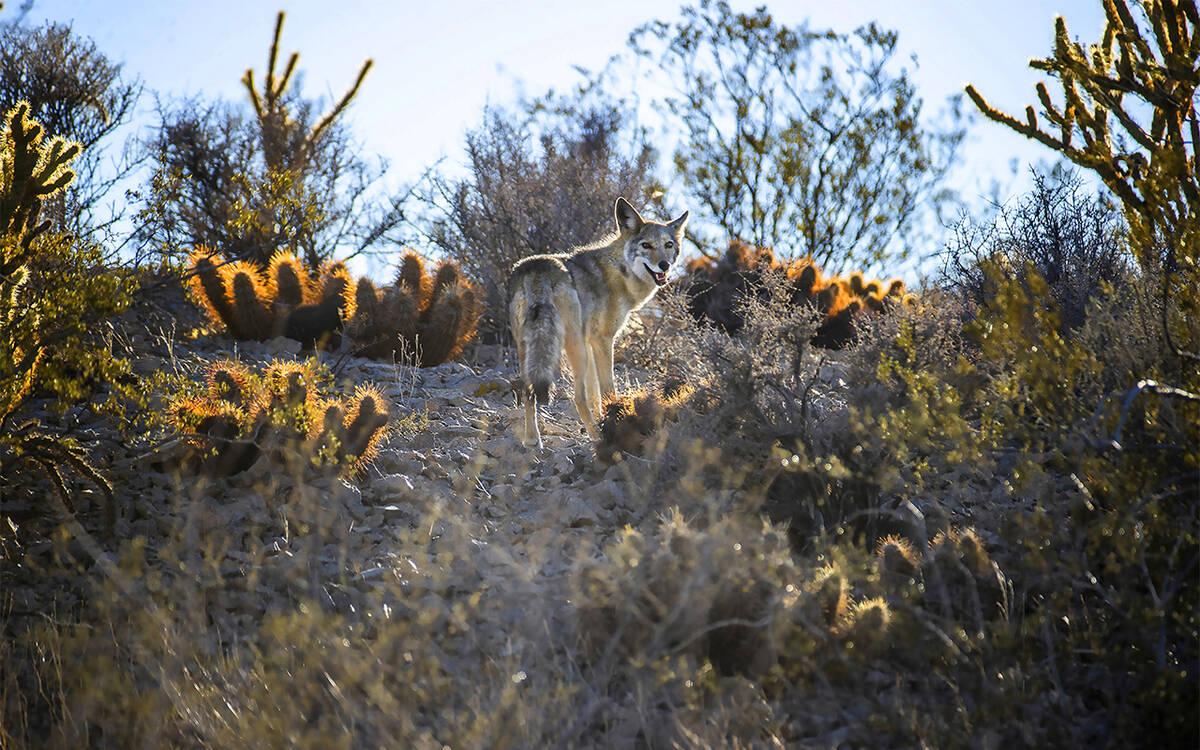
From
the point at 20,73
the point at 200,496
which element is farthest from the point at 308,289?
the point at 20,73

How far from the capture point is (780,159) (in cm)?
1431

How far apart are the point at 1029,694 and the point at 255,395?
15.1ft

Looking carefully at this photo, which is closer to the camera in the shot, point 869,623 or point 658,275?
point 869,623

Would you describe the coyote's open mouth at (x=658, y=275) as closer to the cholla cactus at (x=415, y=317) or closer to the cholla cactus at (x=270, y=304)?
the cholla cactus at (x=415, y=317)

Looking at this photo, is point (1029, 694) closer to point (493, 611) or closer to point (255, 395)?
point (493, 611)

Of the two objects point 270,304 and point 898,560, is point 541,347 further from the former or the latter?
point 270,304

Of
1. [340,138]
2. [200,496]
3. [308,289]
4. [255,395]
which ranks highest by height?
[340,138]

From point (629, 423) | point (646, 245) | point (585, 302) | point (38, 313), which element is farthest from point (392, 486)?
point (646, 245)

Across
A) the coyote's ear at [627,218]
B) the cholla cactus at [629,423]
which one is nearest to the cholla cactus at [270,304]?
the coyote's ear at [627,218]

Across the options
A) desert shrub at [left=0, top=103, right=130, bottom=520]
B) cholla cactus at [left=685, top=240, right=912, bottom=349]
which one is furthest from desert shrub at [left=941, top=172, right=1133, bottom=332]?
desert shrub at [left=0, top=103, right=130, bottom=520]

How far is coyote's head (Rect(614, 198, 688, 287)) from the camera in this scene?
24.3 ft

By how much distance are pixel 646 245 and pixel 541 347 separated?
5.92 feet

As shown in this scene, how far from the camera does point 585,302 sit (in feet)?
23.1

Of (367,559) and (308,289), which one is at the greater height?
(308,289)
